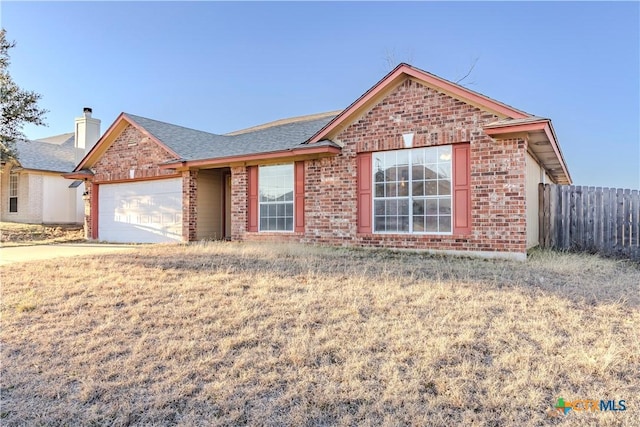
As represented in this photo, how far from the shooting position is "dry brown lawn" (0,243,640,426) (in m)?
3.06

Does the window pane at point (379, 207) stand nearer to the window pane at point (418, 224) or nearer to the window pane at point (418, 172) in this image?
the window pane at point (418, 224)

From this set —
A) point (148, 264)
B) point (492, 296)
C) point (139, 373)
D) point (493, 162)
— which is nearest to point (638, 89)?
point (493, 162)

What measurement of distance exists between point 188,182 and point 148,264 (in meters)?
6.25

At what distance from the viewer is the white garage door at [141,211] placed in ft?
49.0

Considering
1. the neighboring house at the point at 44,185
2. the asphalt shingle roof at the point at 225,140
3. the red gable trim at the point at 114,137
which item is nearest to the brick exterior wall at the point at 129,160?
the red gable trim at the point at 114,137

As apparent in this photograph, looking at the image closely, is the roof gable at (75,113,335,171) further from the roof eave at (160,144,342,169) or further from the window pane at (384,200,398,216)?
the window pane at (384,200,398,216)

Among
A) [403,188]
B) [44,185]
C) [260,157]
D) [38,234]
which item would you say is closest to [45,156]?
[44,185]

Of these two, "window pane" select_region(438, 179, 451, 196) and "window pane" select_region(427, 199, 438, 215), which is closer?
"window pane" select_region(438, 179, 451, 196)

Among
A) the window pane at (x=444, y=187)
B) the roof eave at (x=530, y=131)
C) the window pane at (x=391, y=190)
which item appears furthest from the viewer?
the window pane at (x=391, y=190)

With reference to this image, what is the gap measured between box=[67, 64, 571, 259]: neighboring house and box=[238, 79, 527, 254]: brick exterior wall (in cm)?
3

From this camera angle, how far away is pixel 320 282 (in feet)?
21.7

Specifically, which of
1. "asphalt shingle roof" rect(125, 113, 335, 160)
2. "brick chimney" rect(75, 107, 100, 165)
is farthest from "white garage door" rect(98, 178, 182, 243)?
"brick chimney" rect(75, 107, 100, 165)

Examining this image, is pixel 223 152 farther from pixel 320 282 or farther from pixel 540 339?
pixel 540 339

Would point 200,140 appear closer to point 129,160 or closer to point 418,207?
point 129,160
